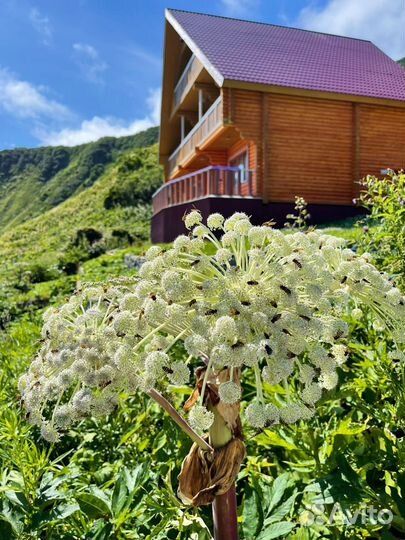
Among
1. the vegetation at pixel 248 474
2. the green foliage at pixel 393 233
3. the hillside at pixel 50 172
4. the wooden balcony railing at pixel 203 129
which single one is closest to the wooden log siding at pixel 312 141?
the wooden balcony railing at pixel 203 129

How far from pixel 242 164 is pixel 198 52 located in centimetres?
493

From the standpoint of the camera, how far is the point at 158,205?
25484 mm

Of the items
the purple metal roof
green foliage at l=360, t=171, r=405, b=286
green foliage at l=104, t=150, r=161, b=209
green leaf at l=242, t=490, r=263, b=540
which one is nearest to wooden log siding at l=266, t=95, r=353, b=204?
the purple metal roof

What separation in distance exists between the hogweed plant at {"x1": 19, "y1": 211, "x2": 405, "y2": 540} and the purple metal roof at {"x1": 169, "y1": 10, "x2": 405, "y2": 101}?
16381mm

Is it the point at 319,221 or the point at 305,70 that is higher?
the point at 305,70

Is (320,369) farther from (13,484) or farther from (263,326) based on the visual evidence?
(13,484)

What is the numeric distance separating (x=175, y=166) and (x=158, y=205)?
4521 millimetres

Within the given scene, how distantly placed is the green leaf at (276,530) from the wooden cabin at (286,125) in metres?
15.1

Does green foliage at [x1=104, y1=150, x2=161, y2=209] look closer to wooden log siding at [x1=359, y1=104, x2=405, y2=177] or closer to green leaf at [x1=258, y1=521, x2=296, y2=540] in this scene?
wooden log siding at [x1=359, y1=104, x2=405, y2=177]

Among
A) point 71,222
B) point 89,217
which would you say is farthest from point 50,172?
point 89,217

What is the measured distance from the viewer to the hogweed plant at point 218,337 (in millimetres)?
1037

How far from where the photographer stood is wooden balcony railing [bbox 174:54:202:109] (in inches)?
819

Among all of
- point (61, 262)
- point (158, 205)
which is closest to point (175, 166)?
point (158, 205)

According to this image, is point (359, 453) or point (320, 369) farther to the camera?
point (359, 453)
